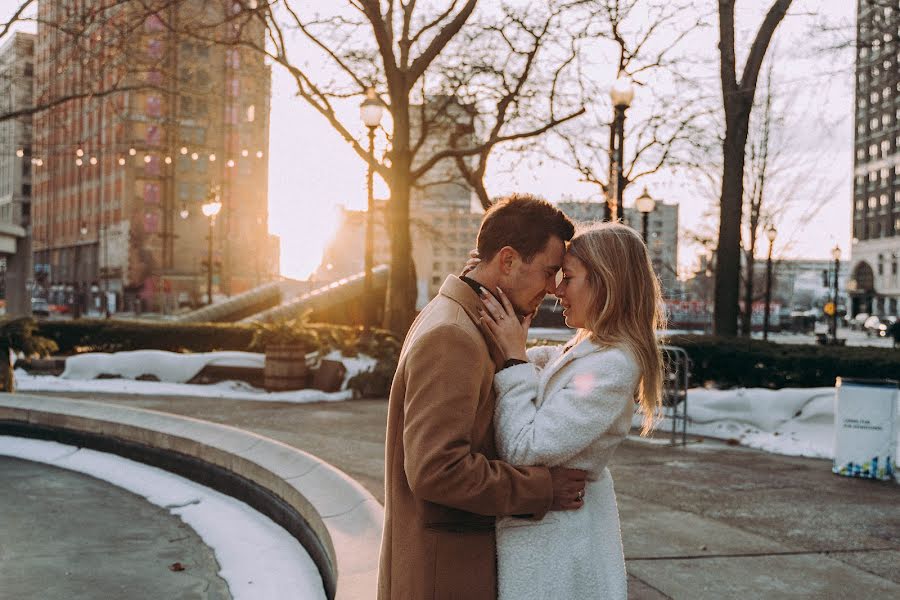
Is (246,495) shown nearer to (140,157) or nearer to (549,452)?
(549,452)

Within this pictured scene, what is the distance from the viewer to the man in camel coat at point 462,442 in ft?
7.38

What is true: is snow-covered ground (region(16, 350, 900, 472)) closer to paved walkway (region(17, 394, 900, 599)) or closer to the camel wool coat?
paved walkway (region(17, 394, 900, 599))

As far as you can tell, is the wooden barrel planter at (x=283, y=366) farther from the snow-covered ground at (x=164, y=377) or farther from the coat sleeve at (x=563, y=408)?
the coat sleeve at (x=563, y=408)

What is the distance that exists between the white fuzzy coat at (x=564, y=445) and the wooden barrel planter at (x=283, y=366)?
12842 mm

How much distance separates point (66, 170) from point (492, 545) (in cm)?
9597

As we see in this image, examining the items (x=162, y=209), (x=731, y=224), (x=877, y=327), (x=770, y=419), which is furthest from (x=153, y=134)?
(x=770, y=419)

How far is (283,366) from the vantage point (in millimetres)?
14977

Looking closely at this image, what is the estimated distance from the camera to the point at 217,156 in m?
75.9

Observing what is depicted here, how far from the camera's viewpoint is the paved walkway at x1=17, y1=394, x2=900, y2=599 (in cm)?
495

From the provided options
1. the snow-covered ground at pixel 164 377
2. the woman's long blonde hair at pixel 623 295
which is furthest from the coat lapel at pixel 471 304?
the snow-covered ground at pixel 164 377

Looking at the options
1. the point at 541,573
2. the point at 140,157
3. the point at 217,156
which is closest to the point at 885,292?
the point at 217,156

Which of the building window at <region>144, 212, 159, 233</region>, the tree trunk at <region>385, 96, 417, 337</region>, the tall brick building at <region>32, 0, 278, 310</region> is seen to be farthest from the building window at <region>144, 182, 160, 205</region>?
the tree trunk at <region>385, 96, 417, 337</region>

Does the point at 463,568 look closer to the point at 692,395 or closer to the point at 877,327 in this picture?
the point at 692,395

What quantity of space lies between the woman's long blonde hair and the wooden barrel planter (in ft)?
42.2
